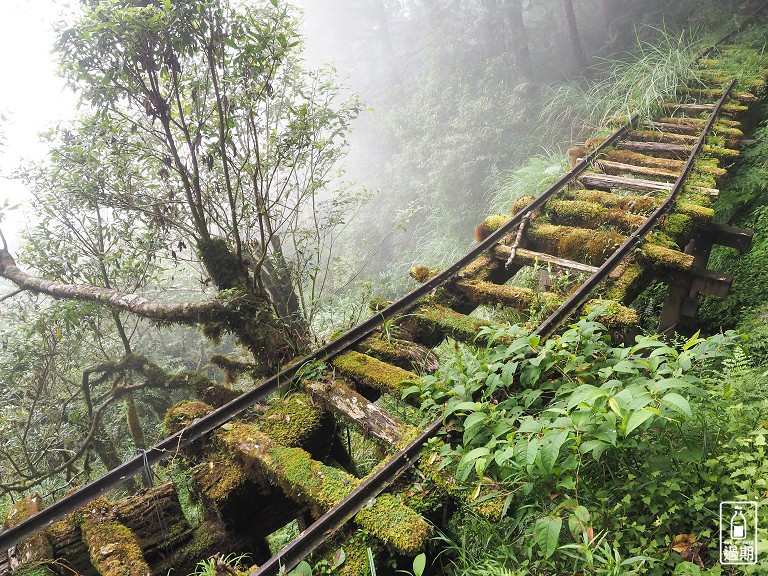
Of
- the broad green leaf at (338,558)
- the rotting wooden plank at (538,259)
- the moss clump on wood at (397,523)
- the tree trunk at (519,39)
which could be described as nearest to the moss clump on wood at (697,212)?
the rotting wooden plank at (538,259)

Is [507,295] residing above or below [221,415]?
below

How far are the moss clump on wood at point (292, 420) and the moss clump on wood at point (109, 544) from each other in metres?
0.94

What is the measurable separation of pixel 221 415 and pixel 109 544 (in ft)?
3.18

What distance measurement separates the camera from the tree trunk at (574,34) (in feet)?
42.4

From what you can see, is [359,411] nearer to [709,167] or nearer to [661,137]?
[709,167]

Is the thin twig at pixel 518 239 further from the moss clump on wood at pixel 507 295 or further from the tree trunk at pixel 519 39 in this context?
the tree trunk at pixel 519 39

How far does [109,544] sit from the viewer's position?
2.72 meters

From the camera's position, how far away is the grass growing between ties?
1965 mm

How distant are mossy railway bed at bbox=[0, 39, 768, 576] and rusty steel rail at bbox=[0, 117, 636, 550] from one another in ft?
0.03

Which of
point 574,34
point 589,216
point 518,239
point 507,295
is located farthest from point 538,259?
point 574,34

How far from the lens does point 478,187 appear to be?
48.0 ft

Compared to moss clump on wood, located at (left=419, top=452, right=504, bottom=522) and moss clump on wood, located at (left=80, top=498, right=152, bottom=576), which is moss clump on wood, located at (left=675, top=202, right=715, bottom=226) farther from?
moss clump on wood, located at (left=80, top=498, right=152, bottom=576)

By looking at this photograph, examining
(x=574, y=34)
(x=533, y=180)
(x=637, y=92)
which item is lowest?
(x=533, y=180)

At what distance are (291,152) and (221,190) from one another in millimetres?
1060
